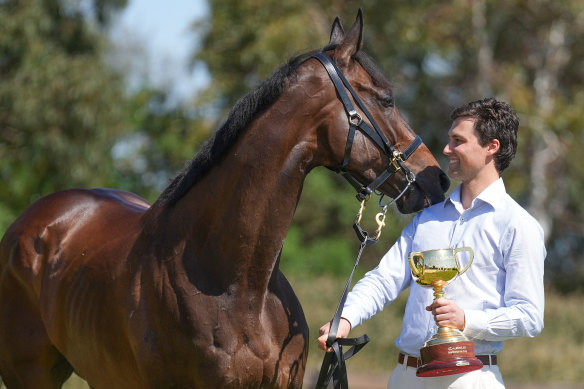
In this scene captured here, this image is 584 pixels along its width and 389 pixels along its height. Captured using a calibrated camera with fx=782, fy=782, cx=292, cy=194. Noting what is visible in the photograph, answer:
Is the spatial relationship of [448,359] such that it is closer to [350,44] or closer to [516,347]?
[350,44]

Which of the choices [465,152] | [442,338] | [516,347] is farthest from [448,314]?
[516,347]

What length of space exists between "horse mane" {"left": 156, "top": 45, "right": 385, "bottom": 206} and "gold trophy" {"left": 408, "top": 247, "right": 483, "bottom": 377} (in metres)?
0.88

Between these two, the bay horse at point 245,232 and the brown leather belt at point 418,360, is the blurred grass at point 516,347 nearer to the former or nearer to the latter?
the bay horse at point 245,232

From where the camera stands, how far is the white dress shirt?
2.96 metres

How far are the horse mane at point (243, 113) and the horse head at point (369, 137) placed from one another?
6cm

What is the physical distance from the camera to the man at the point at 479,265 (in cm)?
295

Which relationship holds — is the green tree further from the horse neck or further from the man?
the man

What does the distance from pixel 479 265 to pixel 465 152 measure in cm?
45

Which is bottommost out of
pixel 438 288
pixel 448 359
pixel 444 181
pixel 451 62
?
pixel 448 359

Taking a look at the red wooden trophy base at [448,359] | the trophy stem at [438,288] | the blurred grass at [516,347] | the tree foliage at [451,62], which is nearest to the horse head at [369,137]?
the trophy stem at [438,288]

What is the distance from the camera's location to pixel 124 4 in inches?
643

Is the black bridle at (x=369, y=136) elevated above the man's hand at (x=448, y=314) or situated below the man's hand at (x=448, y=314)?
above

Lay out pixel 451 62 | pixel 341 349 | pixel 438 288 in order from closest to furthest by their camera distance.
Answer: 1. pixel 438 288
2. pixel 341 349
3. pixel 451 62

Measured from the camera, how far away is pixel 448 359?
2.83m
